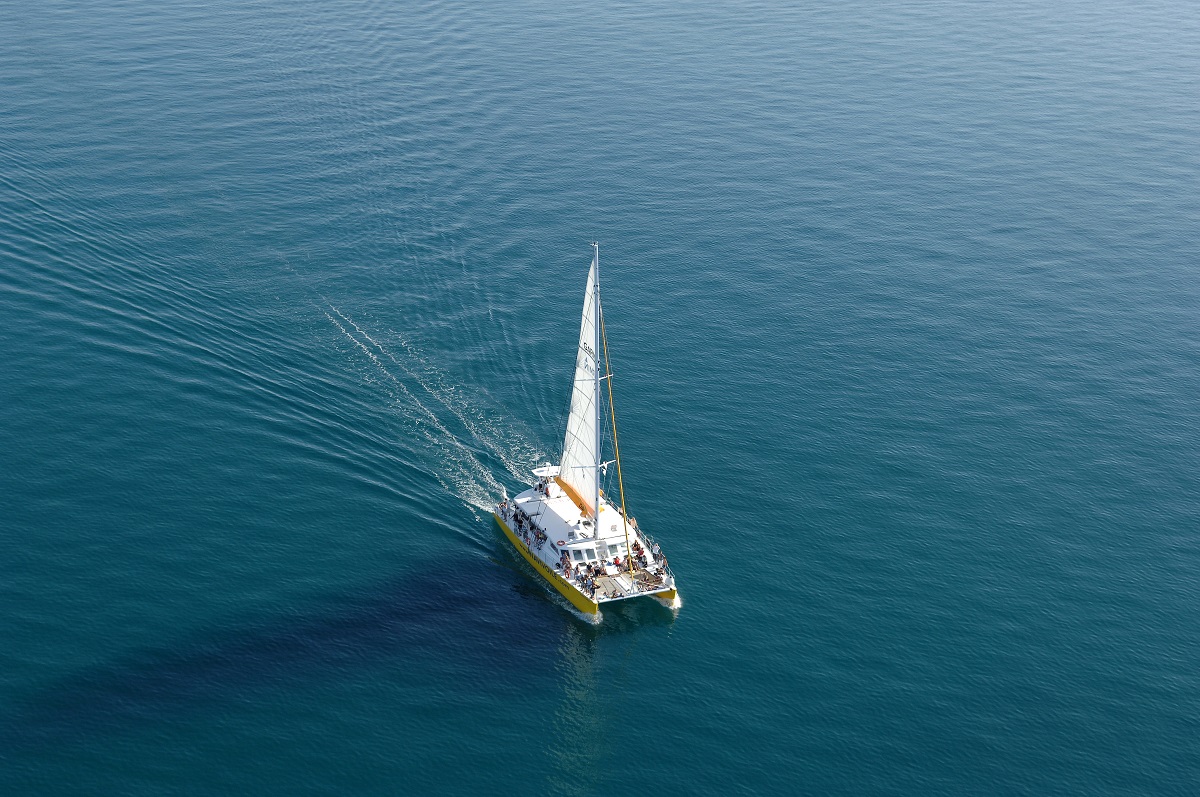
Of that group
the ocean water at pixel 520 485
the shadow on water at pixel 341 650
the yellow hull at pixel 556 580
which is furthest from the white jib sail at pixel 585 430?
the shadow on water at pixel 341 650

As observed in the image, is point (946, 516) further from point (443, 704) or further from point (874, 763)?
point (443, 704)

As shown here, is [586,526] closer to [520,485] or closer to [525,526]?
[525,526]

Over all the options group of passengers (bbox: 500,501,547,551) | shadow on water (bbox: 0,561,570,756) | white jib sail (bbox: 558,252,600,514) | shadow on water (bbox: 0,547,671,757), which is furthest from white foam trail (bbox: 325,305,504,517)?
shadow on water (bbox: 0,561,570,756)

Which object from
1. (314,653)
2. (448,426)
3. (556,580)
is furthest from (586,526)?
(314,653)

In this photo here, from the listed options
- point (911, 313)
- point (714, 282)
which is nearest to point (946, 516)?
point (911, 313)

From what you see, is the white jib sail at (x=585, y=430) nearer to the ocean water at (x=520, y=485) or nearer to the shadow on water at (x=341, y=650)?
the ocean water at (x=520, y=485)
